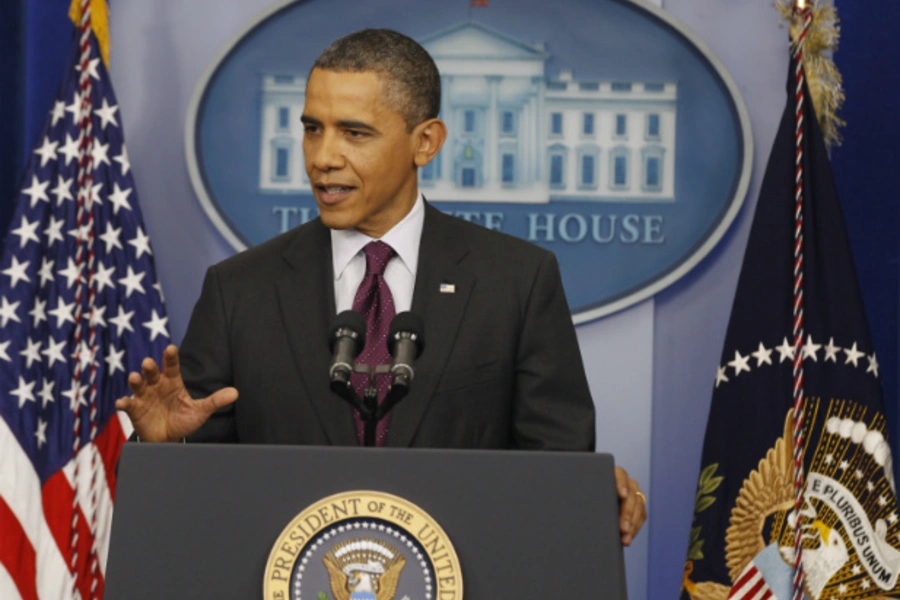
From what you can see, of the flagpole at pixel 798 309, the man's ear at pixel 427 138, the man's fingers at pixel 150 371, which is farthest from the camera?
the flagpole at pixel 798 309

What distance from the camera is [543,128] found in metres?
3.64

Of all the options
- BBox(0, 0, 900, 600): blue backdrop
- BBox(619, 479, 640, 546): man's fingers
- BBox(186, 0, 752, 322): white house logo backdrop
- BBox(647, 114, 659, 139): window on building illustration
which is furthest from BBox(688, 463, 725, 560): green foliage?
BBox(619, 479, 640, 546): man's fingers

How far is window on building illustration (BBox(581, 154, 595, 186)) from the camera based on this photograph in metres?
3.66

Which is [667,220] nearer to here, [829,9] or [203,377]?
[829,9]

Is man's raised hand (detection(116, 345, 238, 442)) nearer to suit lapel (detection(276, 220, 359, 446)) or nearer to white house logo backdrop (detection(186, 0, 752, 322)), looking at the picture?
suit lapel (detection(276, 220, 359, 446))

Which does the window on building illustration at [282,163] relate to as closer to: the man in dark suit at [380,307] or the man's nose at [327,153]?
the man in dark suit at [380,307]

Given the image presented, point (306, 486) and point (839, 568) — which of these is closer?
point (306, 486)

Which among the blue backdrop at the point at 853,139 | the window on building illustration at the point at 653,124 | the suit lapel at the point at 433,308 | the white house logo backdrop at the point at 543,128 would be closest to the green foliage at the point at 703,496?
the blue backdrop at the point at 853,139

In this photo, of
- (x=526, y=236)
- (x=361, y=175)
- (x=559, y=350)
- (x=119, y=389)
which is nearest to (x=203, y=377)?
(x=361, y=175)

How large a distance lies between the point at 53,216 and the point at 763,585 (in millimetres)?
2147

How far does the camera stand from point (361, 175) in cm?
220

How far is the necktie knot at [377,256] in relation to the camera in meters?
2.23

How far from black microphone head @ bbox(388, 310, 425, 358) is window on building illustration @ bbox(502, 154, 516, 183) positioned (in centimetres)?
199

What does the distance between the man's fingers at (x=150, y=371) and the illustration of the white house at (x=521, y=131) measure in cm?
191
